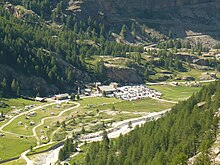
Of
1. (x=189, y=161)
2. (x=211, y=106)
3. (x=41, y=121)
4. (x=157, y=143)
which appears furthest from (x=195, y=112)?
(x=41, y=121)

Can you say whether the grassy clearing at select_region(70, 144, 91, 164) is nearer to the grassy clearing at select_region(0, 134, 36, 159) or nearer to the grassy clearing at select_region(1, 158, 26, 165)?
the grassy clearing at select_region(1, 158, 26, 165)

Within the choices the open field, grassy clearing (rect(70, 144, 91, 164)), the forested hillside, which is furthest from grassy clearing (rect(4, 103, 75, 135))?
the forested hillside

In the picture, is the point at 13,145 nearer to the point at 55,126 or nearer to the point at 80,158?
the point at 55,126

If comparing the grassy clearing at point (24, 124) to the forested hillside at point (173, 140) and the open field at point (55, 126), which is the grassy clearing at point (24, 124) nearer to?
the open field at point (55, 126)

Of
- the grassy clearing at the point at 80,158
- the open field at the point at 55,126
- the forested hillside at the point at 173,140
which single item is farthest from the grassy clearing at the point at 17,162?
the forested hillside at the point at 173,140

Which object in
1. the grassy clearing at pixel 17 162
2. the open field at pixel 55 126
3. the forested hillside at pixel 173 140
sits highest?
the forested hillside at pixel 173 140

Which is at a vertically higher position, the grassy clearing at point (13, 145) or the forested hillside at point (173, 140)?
the forested hillside at point (173, 140)

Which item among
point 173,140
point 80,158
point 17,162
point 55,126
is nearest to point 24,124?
point 55,126

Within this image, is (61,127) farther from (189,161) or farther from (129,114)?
(189,161)
